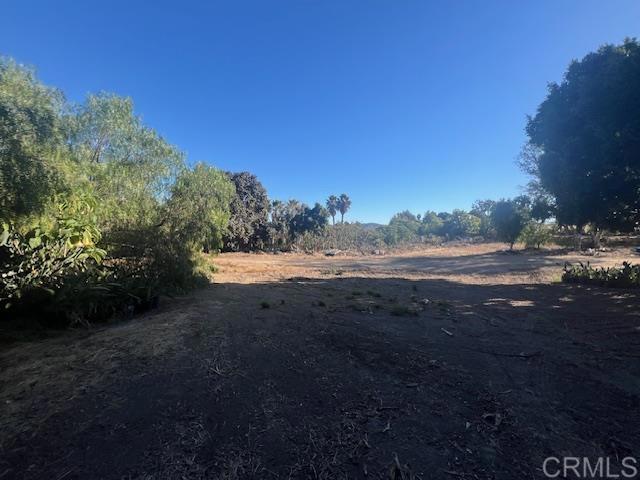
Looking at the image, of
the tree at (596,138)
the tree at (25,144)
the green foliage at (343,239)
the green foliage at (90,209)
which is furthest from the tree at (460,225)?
the tree at (25,144)

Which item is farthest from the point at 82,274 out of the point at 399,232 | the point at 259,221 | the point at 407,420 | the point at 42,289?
the point at 399,232

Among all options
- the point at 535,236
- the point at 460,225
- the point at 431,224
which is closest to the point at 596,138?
the point at 535,236

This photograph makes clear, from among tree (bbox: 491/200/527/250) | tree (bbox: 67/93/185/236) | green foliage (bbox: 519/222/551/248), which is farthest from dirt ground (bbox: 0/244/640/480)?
green foliage (bbox: 519/222/551/248)

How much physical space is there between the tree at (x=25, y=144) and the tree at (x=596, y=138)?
12215 millimetres

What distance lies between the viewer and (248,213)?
114 ft

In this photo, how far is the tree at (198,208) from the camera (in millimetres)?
10023

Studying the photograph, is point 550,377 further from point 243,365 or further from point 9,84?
point 9,84

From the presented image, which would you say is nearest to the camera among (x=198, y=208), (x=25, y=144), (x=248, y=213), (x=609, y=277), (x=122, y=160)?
(x=25, y=144)

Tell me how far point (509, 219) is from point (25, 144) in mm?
32788

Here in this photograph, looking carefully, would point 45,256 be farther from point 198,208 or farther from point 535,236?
point 535,236

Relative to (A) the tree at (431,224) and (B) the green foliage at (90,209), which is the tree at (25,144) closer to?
(B) the green foliage at (90,209)

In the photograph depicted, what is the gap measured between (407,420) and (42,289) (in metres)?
6.68
